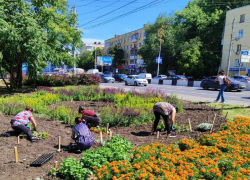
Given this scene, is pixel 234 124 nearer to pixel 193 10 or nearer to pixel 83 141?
pixel 83 141

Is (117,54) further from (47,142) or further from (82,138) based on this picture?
(82,138)

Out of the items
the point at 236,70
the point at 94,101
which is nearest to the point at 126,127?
the point at 94,101

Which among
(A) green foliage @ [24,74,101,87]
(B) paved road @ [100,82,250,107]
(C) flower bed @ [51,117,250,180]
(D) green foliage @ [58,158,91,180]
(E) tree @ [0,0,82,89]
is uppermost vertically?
(E) tree @ [0,0,82,89]

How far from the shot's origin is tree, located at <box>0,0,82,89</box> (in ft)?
42.0

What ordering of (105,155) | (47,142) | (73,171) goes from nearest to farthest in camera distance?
(73,171), (105,155), (47,142)

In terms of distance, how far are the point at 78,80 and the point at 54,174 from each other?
16.3 metres

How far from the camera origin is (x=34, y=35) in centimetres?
1281

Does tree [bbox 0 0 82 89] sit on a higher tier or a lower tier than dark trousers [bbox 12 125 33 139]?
higher

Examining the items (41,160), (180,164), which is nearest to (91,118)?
(41,160)

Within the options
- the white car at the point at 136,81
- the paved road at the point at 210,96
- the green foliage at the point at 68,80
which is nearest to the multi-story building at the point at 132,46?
the white car at the point at 136,81

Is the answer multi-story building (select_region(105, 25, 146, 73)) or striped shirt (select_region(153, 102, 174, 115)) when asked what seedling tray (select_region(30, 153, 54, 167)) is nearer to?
striped shirt (select_region(153, 102, 174, 115))

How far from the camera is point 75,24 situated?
19.3m

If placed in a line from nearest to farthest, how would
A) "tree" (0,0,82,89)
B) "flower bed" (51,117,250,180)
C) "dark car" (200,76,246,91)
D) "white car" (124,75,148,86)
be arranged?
"flower bed" (51,117,250,180) → "tree" (0,0,82,89) → "dark car" (200,76,246,91) → "white car" (124,75,148,86)

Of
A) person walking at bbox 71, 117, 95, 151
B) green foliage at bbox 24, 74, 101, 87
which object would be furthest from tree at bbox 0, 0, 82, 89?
person walking at bbox 71, 117, 95, 151
